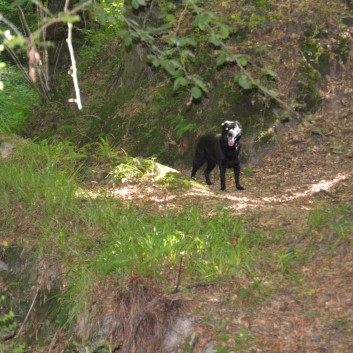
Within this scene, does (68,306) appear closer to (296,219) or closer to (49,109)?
(296,219)

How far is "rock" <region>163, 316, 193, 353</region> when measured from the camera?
5.18m

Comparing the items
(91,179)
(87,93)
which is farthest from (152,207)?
(87,93)

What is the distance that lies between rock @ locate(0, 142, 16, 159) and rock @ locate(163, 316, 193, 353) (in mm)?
4882

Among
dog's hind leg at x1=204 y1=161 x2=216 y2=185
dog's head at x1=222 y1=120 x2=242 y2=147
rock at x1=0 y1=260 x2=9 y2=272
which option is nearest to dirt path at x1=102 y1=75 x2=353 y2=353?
dog's hind leg at x1=204 y1=161 x2=216 y2=185

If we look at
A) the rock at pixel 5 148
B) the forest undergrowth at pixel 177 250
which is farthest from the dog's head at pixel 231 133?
the rock at pixel 5 148

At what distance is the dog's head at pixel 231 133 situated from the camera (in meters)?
8.88

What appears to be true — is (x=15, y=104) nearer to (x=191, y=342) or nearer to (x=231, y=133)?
(x=231, y=133)

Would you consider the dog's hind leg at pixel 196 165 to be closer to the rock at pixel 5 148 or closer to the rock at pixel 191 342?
the rock at pixel 5 148

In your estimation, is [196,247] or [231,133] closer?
[196,247]

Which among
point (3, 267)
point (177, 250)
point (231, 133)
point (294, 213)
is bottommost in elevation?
point (3, 267)

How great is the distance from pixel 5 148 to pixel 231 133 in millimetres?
3485

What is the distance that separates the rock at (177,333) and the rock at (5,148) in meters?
4.88

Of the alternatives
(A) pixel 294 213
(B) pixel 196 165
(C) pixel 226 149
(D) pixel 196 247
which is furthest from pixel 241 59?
(B) pixel 196 165

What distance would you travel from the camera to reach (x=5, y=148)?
368 inches
